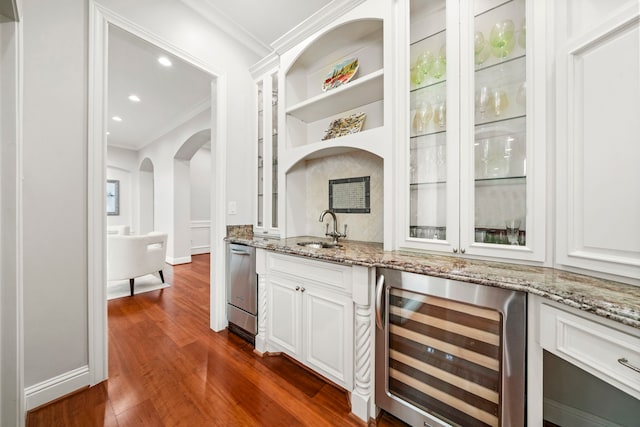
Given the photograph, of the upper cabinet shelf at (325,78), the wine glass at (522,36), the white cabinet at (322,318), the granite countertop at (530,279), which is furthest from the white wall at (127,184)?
the wine glass at (522,36)

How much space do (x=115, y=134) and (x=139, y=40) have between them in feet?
17.2

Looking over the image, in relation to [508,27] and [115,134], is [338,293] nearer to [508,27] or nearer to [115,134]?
[508,27]

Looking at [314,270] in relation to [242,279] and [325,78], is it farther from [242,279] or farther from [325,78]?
[325,78]

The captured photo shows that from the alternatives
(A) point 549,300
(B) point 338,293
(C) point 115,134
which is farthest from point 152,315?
(C) point 115,134

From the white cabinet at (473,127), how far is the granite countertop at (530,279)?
113 millimetres

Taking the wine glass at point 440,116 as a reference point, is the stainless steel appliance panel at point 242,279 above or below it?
below

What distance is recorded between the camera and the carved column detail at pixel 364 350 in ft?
4.34

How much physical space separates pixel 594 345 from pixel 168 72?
179 inches

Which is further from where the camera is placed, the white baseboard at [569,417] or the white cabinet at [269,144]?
the white cabinet at [269,144]

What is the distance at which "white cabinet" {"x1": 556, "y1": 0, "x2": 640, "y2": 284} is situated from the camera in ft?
2.89

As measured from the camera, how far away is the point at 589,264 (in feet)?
3.26

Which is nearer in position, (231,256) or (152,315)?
(231,256)

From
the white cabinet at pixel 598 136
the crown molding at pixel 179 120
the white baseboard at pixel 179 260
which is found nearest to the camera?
the white cabinet at pixel 598 136

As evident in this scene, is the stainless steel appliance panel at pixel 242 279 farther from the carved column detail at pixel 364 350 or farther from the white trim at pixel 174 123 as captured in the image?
the white trim at pixel 174 123
